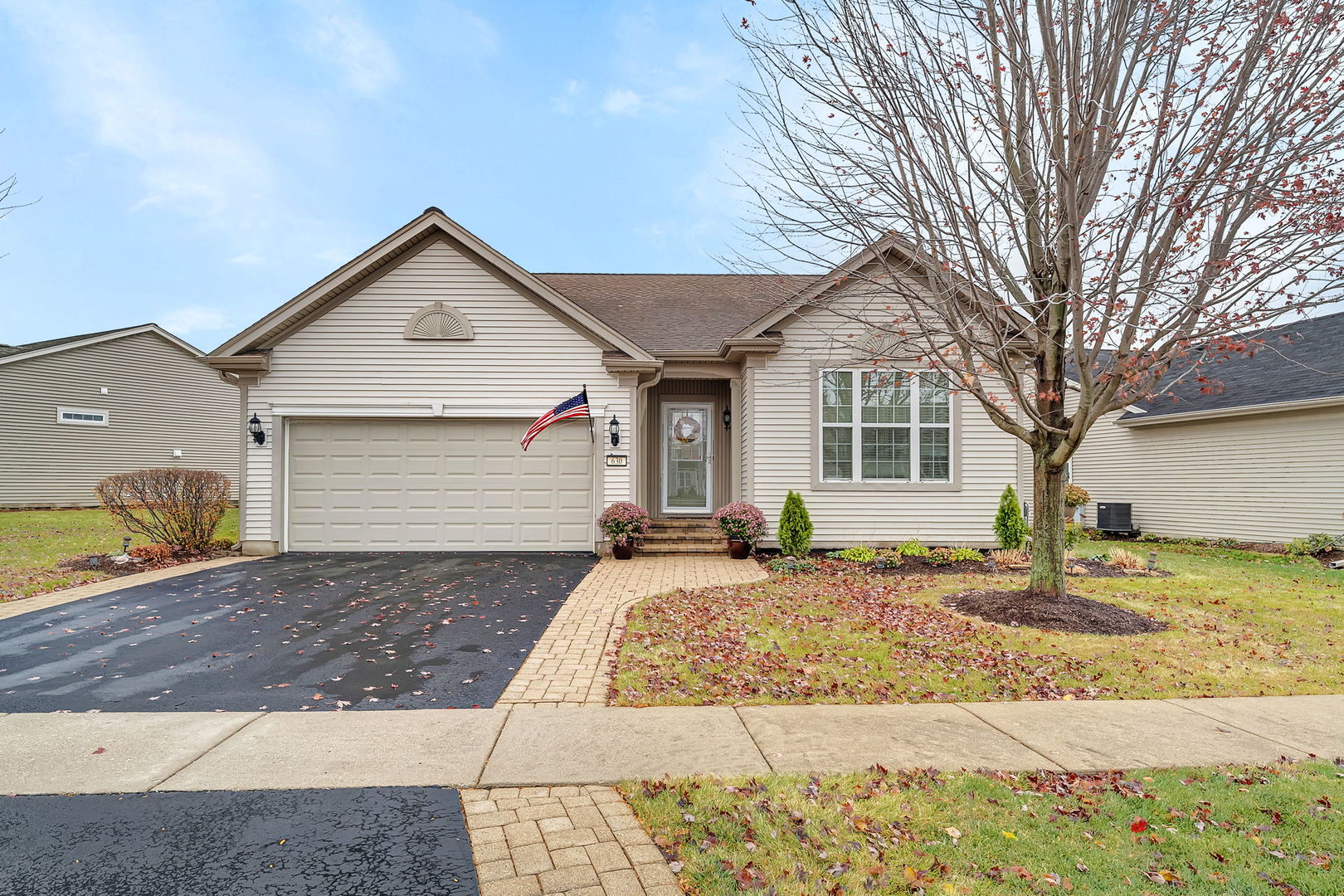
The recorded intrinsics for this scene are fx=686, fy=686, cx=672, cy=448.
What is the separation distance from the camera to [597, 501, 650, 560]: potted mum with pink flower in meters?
11.6

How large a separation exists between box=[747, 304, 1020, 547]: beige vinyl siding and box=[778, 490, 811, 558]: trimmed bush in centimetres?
47

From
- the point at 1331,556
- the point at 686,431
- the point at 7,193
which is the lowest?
the point at 1331,556

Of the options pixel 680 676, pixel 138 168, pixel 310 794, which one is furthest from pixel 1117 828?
pixel 138 168

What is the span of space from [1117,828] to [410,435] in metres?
11.4

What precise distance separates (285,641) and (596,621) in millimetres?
2865

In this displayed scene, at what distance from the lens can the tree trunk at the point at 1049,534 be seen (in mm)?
7504

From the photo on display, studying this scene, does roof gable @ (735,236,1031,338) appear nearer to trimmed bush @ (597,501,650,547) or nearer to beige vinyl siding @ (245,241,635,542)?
beige vinyl siding @ (245,241,635,542)

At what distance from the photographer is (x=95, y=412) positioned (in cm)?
2067

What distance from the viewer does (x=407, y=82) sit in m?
18.5

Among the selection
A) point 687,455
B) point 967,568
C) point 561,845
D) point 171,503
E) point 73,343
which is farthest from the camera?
point 73,343

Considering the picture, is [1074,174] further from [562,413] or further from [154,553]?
[154,553]

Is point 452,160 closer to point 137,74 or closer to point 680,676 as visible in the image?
point 137,74

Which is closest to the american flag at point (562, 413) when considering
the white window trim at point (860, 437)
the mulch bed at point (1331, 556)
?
the white window trim at point (860, 437)

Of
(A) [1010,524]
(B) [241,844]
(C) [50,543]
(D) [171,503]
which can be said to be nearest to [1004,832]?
(B) [241,844]
